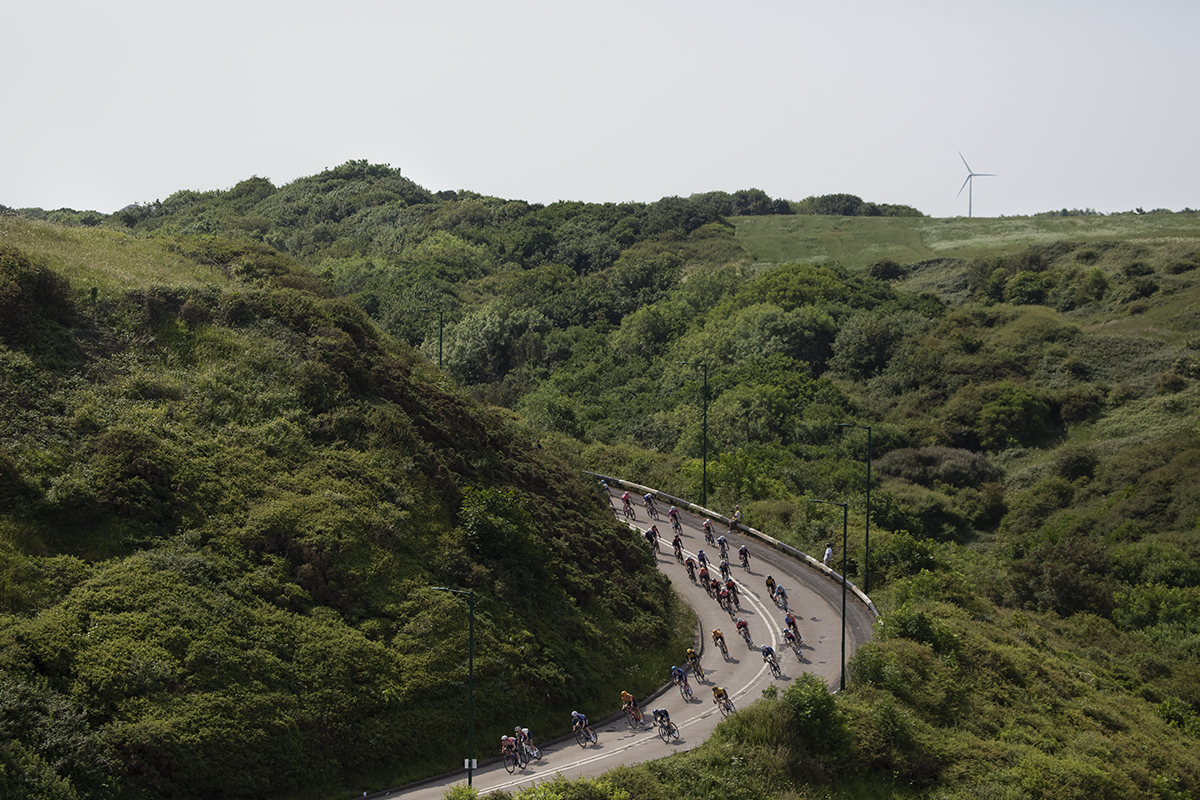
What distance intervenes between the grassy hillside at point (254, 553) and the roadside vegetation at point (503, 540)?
119 millimetres

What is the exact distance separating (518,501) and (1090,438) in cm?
5612

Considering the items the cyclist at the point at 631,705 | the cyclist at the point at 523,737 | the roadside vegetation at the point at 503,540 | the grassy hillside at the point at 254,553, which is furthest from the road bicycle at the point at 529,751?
the cyclist at the point at 631,705

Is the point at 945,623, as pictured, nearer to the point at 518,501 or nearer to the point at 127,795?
the point at 518,501

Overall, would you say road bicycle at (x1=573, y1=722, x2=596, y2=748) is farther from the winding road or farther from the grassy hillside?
the grassy hillside

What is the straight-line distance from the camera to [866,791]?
1272 inches

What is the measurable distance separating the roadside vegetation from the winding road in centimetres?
144

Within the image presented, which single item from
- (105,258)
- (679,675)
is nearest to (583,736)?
(679,675)

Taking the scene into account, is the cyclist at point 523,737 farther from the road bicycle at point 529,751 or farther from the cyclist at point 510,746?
the cyclist at point 510,746

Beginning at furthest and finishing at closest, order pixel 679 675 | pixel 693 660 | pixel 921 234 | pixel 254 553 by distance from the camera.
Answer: pixel 921 234 < pixel 693 660 < pixel 679 675 < pixel 254 553

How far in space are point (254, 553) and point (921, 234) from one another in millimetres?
123355

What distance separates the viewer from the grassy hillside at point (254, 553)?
27.1 meters

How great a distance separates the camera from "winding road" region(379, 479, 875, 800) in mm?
30578

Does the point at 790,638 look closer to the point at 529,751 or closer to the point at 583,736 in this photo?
the point at 583,736

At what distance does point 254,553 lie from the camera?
33.9m
